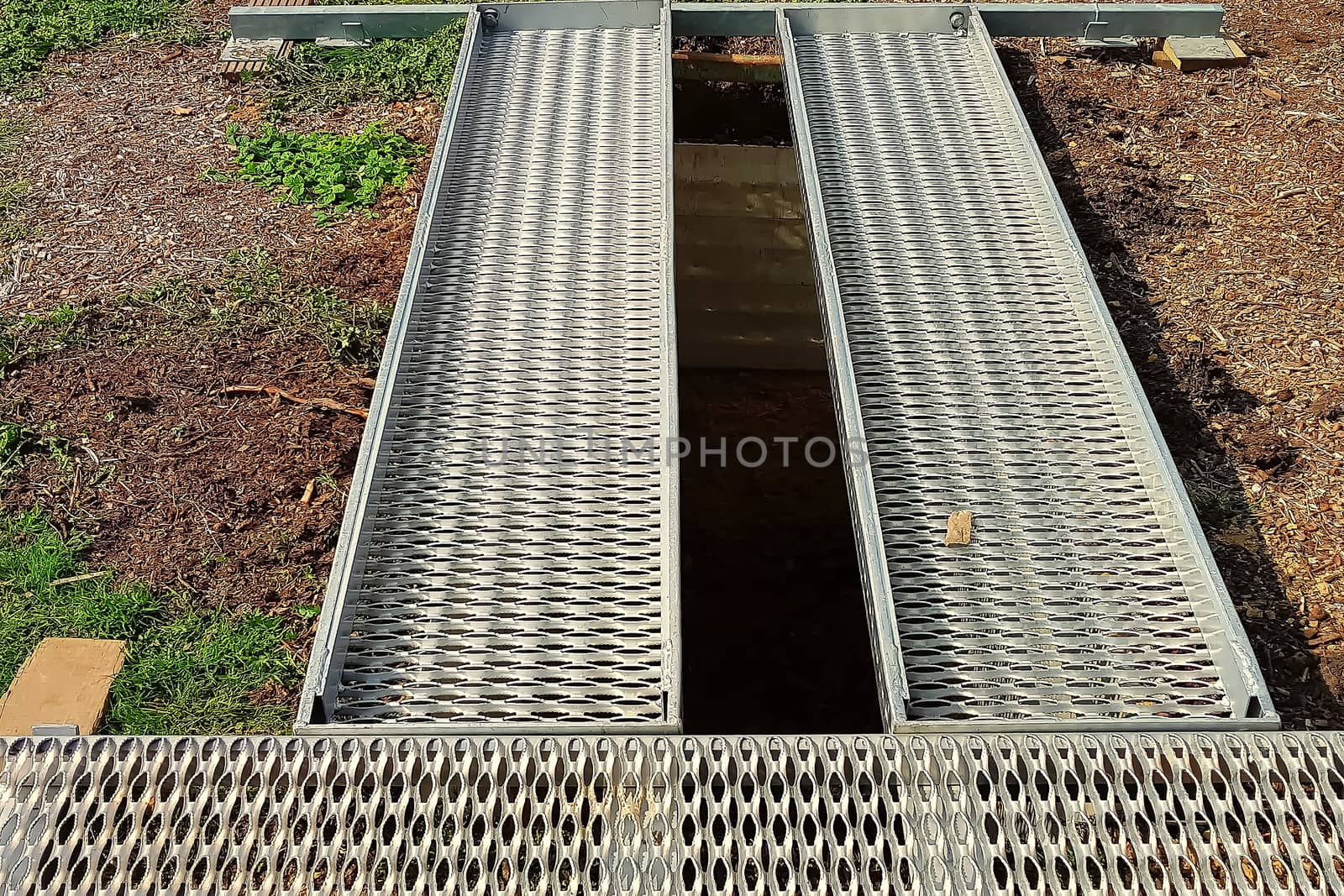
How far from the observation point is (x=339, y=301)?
3910 mm

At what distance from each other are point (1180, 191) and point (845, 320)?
201cm

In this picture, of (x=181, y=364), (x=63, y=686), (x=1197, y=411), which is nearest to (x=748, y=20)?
(x=1197, y=411)

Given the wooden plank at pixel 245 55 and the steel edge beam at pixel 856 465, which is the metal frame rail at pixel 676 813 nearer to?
the steel edge beam at pixel 856 465

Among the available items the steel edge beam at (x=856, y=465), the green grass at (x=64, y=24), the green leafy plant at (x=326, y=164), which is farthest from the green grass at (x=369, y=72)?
the steel edge beam at (x=856, y=465)

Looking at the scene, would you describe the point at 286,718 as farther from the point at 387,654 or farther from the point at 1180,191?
the point at 1180,191

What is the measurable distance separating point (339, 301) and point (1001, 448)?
2.47 meters

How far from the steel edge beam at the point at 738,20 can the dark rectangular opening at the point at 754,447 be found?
441 mm

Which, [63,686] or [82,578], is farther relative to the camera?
[82,578]

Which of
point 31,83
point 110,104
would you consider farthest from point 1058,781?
point 31,83

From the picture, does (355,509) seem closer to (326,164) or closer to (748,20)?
(326,164)

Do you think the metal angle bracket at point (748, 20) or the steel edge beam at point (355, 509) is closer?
the steel edge beam at point (355, 509)

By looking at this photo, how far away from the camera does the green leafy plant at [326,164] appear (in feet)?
14.5

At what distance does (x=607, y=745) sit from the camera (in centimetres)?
221

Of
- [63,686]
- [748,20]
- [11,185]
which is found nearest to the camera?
[63,686]
